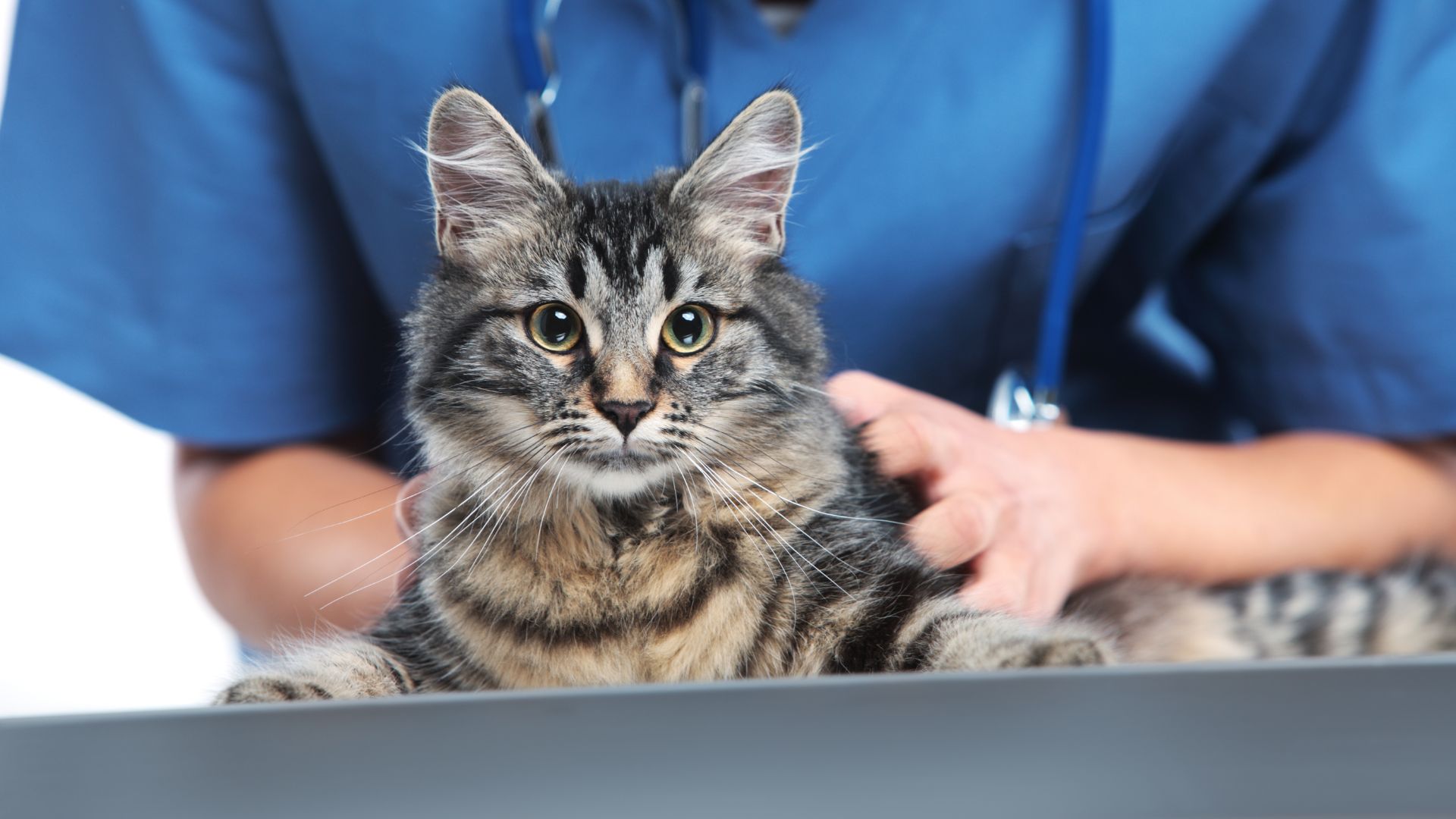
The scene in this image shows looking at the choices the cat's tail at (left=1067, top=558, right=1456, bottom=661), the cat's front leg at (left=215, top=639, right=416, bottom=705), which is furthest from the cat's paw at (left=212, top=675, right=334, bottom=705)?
the cat's tail at (left=1067, top=558, right=1456, bottom=661)

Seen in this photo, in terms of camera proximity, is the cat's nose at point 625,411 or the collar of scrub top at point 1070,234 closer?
the cat's nose at point 625,411

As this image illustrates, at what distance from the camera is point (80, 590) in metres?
0.49

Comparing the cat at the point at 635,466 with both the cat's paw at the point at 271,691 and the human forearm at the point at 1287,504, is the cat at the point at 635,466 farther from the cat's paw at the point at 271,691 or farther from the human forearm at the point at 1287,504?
the human forearm at the point at 1287,504

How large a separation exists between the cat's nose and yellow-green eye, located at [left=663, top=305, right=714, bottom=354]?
1.2 inches

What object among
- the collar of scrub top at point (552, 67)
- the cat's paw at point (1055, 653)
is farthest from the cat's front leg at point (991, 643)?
the collar of scrub top at point (552, 67)

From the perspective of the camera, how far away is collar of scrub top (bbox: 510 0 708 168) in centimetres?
41

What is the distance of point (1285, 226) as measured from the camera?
0.74m

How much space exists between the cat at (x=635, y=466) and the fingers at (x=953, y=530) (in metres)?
0.01

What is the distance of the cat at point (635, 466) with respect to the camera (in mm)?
381

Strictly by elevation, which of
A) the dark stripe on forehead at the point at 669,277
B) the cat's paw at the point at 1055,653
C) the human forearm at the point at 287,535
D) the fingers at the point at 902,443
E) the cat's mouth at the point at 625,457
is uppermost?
the dark stripe on forehead at the point at 669,277

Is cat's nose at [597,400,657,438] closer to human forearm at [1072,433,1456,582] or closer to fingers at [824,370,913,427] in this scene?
fingers at [824,370,913,427]

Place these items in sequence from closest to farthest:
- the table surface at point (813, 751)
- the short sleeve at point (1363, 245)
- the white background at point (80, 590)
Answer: the table surface at point (813, 751), the white background at point (80, 590), the short sleeve at point (1363, 245)

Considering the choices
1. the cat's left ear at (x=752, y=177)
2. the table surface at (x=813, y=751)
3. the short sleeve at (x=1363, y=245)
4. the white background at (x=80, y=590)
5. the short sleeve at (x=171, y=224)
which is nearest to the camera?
the table surface at (x=813, y=751)

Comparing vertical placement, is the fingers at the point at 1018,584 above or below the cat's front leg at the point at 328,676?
below
